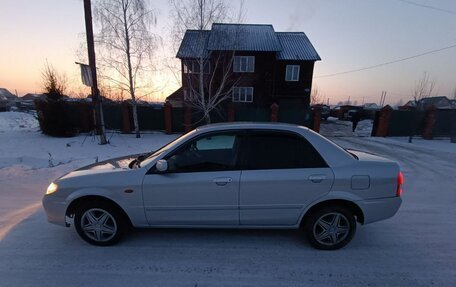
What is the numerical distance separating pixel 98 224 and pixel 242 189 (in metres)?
1.94

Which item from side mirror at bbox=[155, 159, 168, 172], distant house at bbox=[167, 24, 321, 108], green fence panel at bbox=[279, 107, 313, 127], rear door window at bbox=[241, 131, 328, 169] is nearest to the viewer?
side mirror at bbox=[155, 159, 168, 172]

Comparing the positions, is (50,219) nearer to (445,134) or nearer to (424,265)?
(424,265)

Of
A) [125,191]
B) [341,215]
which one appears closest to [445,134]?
[341,215]

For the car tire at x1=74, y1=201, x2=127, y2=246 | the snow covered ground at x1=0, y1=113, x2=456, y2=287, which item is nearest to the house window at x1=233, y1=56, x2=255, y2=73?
the snow covered ground at x1=0, y1=113, x2=456, y2=287

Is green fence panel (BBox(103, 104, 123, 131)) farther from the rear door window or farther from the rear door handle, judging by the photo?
the rear door handle

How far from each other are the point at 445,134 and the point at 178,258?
A: 17.8m

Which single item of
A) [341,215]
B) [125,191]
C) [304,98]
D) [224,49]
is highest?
[224,49]

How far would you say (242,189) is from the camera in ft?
9.21

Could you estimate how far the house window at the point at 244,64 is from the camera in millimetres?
22344

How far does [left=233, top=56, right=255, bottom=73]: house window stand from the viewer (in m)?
22.3

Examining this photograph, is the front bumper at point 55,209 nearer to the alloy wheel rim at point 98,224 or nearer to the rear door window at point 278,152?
the alloy wheel rim at point 98,224

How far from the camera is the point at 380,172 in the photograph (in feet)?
9.37

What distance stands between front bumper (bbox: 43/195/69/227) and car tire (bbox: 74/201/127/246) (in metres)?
0.16

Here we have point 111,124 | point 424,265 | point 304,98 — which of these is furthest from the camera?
point 304,98
